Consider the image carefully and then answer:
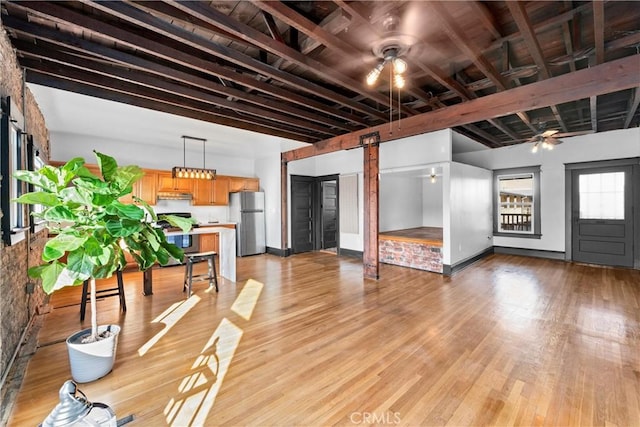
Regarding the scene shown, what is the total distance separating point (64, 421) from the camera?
135 cm

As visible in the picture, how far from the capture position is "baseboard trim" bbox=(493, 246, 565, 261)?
662cm

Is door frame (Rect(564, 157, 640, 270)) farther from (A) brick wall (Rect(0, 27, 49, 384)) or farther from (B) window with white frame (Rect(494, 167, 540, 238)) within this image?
(A) brick wall (Rect(0, 27, 49, 384))

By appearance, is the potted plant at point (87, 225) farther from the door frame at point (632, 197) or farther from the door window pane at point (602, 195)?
the door window pane at point (602, 195)

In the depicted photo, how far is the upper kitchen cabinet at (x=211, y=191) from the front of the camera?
6921 millimetres

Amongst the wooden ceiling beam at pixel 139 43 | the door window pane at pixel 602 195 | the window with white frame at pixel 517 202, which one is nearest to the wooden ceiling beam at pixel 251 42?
the wooden ceiling beam at pixel 139 43

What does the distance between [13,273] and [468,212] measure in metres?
7.05

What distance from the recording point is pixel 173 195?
654cm

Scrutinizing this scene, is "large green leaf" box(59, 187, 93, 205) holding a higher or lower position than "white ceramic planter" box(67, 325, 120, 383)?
higher

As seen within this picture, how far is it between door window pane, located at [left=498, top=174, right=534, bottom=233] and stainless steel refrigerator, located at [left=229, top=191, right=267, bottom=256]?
6612 mm

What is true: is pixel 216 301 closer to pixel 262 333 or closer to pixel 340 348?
pixel 262 333

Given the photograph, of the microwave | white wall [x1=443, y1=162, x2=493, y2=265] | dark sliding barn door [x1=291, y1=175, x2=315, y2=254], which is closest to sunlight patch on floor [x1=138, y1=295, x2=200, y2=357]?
the microwave

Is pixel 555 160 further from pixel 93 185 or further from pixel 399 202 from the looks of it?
pixel 93 185

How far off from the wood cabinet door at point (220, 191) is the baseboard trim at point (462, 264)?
18.2 ft

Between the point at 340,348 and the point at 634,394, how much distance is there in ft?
7.17
